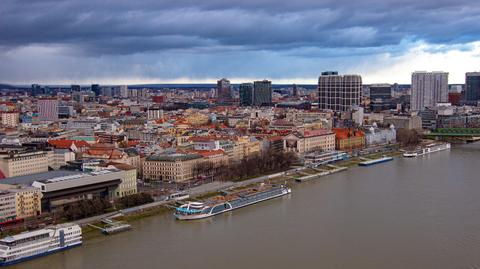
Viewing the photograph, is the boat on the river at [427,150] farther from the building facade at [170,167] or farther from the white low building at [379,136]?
the building facade at [170,167]

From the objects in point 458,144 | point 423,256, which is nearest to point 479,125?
point 458,144

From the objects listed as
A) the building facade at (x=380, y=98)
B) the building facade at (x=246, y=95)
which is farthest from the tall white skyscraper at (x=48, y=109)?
the building facade at (x=380, y=98)

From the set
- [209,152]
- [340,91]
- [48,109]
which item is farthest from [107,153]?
[340,91]

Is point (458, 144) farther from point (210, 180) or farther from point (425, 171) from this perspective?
point (210, 180)

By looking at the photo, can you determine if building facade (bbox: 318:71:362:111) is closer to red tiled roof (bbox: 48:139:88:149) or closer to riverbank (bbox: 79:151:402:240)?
riverbank (bbox: 79:151:402:240)

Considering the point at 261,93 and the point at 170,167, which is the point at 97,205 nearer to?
the point at 170,167
